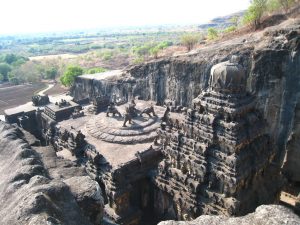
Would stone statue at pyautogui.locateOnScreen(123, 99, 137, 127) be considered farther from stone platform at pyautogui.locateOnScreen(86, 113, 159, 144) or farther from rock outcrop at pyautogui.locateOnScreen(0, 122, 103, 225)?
rock outcrop at pyautogui.locateOnScreen(0, 122, 103, 225)

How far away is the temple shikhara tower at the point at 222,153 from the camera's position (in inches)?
550

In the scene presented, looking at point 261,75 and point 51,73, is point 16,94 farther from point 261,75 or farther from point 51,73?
point 261,75

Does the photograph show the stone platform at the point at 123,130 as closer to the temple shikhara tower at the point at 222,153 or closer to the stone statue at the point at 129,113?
the stone statue at the point at 129,113

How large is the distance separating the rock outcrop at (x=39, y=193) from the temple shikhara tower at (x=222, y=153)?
6.56m

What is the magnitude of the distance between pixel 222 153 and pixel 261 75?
1195 cm

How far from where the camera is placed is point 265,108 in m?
23.2

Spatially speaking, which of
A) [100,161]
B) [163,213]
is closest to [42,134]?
[100,161]

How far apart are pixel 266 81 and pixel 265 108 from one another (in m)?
2.24

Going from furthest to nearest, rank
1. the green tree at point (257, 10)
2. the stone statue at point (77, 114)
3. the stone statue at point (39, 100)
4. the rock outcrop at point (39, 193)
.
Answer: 1. the stone statue at point (39, 100)
2. the green tree at point (257, 10)
3. the stone statue at point (77, 114)
4. the rock outcrop at point (39, 193)

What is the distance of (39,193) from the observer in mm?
7070

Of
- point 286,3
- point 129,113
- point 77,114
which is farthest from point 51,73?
point 286,3

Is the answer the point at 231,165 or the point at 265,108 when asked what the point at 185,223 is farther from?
the point at 265,108

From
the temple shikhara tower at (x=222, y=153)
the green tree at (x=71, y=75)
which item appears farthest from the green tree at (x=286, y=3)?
the green tree at (x=71, y=75)

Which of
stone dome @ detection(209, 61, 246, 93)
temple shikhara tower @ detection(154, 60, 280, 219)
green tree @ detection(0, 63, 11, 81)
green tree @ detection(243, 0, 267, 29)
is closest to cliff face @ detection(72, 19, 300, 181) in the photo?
temple shikhara tower @ detection(154, 60, 280, 219)
